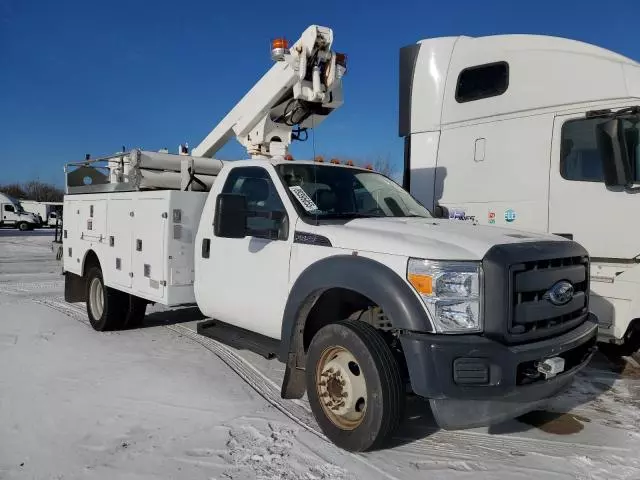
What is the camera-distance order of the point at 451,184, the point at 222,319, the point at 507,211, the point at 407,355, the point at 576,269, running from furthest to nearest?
the point at 451,184
the point at 507,211
the point at 222,319
the point at 576,269
the point at 407,355

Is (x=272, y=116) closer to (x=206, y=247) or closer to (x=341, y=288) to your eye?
(x=206, y=247)

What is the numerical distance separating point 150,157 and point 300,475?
4482 mm

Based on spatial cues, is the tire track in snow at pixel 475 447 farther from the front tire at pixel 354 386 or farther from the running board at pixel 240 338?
the running board at pixel 240 338

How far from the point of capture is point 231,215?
12.9 ft

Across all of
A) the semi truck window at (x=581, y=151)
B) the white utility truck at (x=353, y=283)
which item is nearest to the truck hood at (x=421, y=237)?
the white utility truck at (x=353, y=283)

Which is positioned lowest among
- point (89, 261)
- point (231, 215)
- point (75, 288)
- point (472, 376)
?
point (75, 288)

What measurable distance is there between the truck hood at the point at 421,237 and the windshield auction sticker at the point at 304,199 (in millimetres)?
310

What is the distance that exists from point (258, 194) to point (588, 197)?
11.3ft

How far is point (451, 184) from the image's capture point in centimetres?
652

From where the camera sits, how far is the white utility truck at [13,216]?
4094 centimetres

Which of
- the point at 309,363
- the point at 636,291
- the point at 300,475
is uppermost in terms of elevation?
the point at 636,291

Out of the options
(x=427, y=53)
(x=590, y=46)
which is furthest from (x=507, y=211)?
(x=427, y=53)

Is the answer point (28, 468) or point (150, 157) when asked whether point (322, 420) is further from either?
point (150, 157)

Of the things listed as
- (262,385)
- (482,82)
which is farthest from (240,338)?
(482,82)
